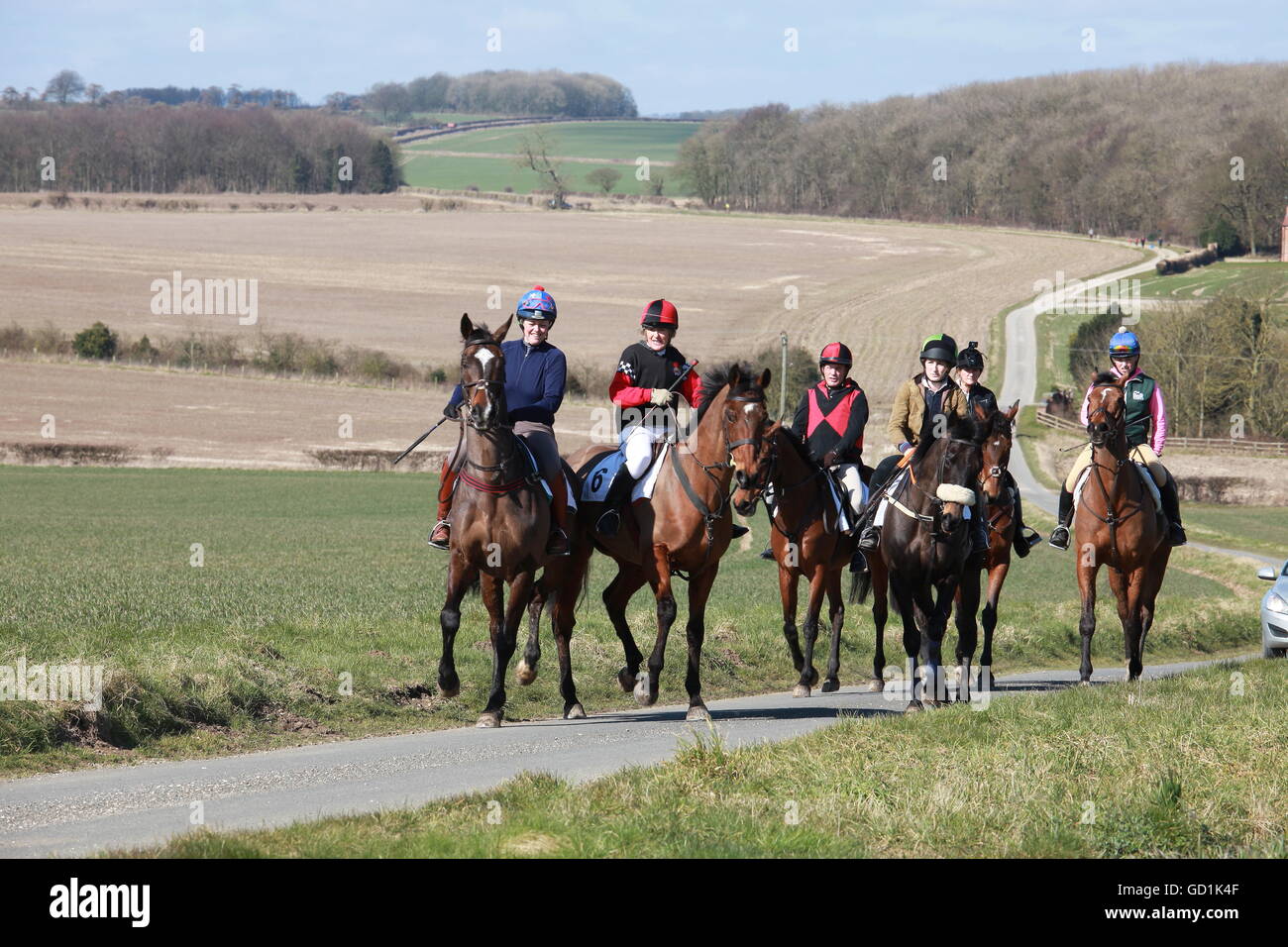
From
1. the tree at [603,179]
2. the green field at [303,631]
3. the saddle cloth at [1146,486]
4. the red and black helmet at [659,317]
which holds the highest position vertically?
the tree at [603,179]

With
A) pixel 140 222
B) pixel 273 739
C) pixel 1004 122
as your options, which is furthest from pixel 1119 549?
pixel 1004 122

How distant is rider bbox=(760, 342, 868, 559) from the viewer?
1600 cm

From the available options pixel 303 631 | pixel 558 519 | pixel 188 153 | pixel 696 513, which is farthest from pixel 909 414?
pixel 188 153

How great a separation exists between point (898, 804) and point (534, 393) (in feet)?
20.4

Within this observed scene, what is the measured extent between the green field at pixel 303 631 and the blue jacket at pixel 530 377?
3009mm

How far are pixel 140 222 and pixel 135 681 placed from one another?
403ft

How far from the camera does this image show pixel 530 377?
520 inches

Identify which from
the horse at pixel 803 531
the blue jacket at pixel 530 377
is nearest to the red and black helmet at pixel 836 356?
the horse at pixel 803 531

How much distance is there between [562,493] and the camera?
1327 cm

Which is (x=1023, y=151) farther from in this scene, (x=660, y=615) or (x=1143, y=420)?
(x=660, y=615)

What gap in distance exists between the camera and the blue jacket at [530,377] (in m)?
13.2

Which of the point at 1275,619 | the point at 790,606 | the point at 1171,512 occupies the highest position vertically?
the point at 1171,512

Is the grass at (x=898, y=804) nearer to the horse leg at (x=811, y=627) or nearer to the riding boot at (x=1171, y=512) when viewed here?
the horse leg at (x=811, y=627)

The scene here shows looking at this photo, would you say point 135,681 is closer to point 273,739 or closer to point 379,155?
point 273,739
